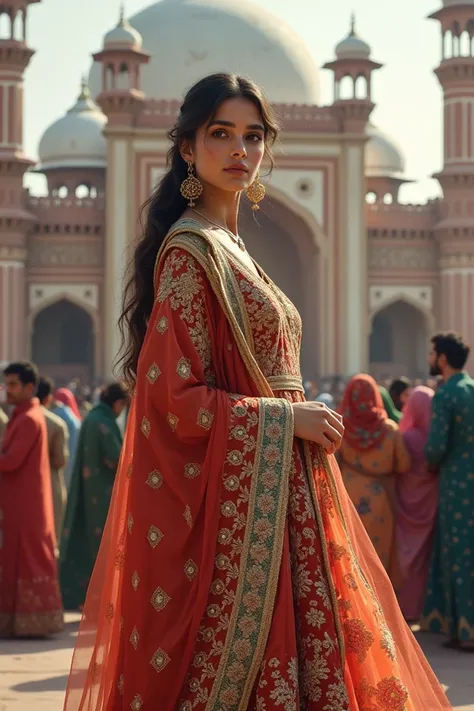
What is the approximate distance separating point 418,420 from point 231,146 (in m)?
3.46

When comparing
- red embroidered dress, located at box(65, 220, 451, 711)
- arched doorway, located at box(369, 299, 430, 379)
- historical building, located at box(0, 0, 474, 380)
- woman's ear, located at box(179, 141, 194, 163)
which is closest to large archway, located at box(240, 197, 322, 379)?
historical building, located at box(0, 0, 474, 380)

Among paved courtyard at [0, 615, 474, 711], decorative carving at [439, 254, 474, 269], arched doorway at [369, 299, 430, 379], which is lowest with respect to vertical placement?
paved courtyard at [0, 615, 474, 711]

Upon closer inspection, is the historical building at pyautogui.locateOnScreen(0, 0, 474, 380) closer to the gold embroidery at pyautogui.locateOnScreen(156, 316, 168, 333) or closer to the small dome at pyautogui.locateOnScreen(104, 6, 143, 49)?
the small dome at pyautogui.locateOnScreen(104, 6, 143, 49)

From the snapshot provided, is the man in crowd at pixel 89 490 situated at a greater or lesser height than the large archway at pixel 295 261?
lesser

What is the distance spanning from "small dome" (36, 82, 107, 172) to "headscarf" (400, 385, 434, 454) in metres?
22.9

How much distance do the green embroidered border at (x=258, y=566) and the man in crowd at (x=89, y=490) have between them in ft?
11.7

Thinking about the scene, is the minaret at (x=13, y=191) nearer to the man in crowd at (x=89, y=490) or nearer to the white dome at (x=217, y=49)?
the white dome at (x=217, y=49)

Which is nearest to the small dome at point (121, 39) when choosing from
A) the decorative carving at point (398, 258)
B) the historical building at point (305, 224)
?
the historical building at point (305, 224)

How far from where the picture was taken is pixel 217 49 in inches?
1082

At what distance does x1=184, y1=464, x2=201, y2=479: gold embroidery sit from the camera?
240 cm

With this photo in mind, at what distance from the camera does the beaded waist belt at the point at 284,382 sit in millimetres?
2527

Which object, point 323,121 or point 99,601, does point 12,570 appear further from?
point 323,121

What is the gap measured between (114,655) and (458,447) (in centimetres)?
286

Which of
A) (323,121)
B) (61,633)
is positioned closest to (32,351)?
(323,121)
